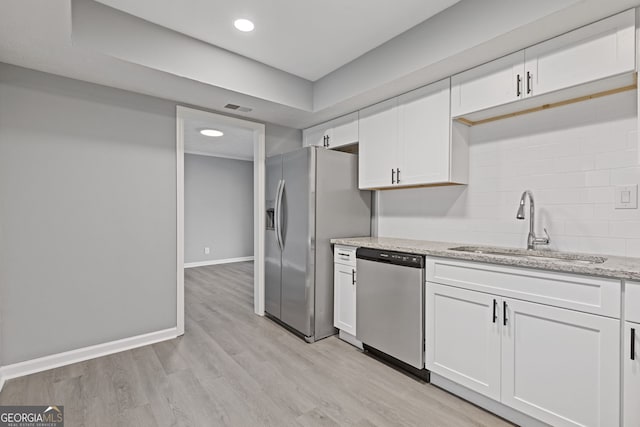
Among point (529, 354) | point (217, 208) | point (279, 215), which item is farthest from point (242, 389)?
point (217, 208)

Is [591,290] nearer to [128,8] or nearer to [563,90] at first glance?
Result: [563,90]

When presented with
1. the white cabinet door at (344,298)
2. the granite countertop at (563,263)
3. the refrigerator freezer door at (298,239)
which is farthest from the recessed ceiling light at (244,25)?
the white cabinet door at (344,298)

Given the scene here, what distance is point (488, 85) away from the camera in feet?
6.96

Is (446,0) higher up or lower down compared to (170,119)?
higher up

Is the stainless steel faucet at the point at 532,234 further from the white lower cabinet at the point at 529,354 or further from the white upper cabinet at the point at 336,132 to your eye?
the white upper cabinet at the point at 336,132

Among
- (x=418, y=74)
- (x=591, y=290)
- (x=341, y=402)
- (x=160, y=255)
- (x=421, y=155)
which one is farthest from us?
(x=160, y=255)

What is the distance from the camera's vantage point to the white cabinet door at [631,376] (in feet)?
4.35

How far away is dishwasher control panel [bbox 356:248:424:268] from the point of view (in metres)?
2.18

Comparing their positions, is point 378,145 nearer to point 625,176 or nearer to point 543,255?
point 543,255

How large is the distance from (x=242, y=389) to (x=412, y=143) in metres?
2.28

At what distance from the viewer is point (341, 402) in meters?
1.96

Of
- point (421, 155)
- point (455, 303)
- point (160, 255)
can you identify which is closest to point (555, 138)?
point (421, 155)

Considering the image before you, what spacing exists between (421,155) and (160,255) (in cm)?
251

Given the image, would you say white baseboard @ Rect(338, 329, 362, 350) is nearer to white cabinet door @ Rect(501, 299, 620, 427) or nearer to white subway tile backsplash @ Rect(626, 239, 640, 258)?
white cabinet door @ Rect(501, 299, 620, 427)
